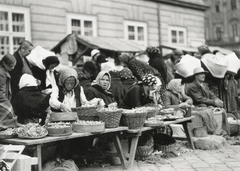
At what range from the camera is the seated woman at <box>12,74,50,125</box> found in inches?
251

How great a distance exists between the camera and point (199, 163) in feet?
21.9

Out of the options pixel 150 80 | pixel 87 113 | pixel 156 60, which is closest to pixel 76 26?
pixel 156 60

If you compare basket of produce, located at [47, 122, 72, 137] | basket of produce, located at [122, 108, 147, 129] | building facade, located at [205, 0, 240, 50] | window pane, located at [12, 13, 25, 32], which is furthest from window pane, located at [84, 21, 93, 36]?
building facade, located at [205, 0, 240, 50]

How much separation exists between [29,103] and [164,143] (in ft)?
8.47

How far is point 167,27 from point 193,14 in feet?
8.34

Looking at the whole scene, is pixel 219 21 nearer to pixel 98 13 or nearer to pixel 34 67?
pixel 98 13

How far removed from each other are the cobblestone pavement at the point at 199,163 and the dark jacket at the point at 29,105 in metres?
1.14

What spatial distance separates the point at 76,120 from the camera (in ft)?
19.1

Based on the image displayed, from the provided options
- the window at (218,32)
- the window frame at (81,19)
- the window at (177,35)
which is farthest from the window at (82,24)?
the window at (218,32)

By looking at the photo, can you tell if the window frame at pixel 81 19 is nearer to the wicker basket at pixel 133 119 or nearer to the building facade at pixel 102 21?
the building facade at pixel 102 21

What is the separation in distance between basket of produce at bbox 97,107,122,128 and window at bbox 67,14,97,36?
8.51 metres

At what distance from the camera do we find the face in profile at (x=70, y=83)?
6.50 metres

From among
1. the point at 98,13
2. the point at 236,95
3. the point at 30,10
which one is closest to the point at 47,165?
the point at 236,95

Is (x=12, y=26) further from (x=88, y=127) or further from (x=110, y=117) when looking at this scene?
(x=88, y=127)
